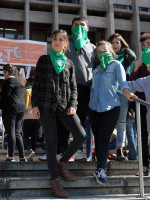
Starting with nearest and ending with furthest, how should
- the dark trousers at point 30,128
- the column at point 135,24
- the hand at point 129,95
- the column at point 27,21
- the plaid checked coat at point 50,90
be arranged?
the plaid checked coat at point 50,90 → the hand at point 129,95 → the dark trousers at point 30,128 → the column at point 27,21 → the column at point 135,24

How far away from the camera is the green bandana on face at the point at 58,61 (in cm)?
419

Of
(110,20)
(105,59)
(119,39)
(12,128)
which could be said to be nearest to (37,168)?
(12,128)

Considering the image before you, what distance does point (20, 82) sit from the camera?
19.9ft

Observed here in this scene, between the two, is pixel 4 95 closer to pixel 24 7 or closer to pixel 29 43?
pixel 29 43

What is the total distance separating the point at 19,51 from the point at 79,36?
1233cm

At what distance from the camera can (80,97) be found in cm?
494

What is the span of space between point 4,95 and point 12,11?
712 inches

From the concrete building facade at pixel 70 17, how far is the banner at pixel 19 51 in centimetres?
504

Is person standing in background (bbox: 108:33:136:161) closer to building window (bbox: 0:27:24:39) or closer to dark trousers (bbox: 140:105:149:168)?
dark trousers (bbox: 140:105:149:168)

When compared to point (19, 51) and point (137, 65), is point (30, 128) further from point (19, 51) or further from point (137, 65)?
point (19, 51)

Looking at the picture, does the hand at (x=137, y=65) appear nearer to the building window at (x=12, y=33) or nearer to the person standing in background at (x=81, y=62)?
the person standing in background at (x=81, y=62)

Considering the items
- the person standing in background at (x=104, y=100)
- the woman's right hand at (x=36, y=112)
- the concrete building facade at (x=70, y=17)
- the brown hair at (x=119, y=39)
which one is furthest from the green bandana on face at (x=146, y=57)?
the concrete building facade at (x=70, y=17)

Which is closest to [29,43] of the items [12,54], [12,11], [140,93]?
[12,54]

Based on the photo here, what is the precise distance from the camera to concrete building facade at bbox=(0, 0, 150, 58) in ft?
74.2
